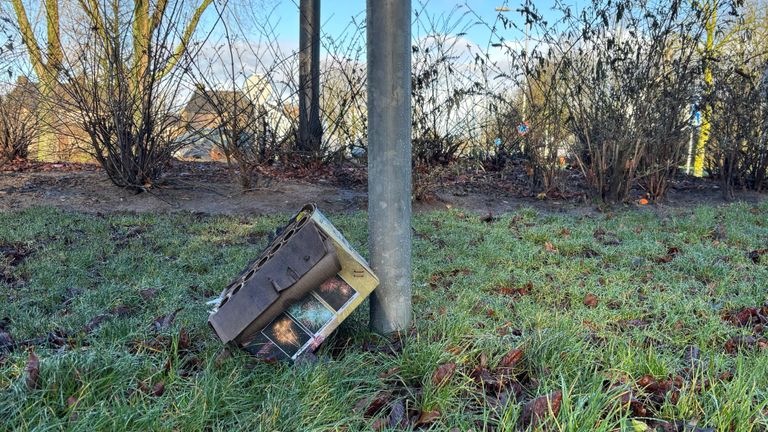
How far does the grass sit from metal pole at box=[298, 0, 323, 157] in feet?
10.2

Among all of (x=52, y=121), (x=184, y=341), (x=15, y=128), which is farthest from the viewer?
(x=15, y=128)

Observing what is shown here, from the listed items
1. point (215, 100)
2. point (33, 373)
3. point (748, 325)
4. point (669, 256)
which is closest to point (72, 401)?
point (33, 373)

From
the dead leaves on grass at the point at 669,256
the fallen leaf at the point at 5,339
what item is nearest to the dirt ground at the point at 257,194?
the dead leaves on grass at the point at 669,256

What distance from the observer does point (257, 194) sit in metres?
7.08

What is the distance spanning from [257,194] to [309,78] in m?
1.88

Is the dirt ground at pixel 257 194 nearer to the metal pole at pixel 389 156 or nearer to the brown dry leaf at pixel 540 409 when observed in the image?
the metal pole at pixel 389 156

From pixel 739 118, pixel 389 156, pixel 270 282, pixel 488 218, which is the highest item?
pixel 739 118

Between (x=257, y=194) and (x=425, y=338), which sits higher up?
(x=257, y=194)

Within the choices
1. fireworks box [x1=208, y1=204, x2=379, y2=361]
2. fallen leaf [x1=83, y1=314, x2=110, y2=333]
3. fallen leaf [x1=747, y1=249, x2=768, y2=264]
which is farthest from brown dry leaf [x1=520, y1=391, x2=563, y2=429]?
fallen leaf [x1=747, y1=249, x2=768, y2=264]

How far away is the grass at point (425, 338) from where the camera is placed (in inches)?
68.3

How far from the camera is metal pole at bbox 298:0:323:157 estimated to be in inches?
302

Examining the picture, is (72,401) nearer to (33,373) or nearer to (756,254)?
(33,373)

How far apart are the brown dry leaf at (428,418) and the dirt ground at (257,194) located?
491 centimetres

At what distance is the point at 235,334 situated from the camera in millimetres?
2072
